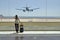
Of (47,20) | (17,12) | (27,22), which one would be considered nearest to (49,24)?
(47,20)

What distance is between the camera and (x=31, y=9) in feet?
54.6

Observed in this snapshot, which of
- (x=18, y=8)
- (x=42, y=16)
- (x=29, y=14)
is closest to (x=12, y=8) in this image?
(x=18, y=8)

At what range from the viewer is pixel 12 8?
16.6 metres

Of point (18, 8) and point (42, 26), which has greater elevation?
point (18, 8)

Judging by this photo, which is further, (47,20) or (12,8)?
(47,20)

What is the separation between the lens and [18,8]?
54.4 feet

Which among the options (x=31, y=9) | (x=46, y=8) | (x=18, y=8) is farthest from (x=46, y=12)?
(x=18, y=8)

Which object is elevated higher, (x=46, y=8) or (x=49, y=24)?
(x=46, y=8)

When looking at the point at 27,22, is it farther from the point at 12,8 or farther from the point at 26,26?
the point at 12,8

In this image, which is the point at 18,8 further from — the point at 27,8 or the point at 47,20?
the point at 47,20

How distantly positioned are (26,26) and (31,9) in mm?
1743

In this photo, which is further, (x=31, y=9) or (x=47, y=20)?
(x=47, y=20)

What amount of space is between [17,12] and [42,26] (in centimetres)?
278

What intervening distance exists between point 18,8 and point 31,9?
1275mm
